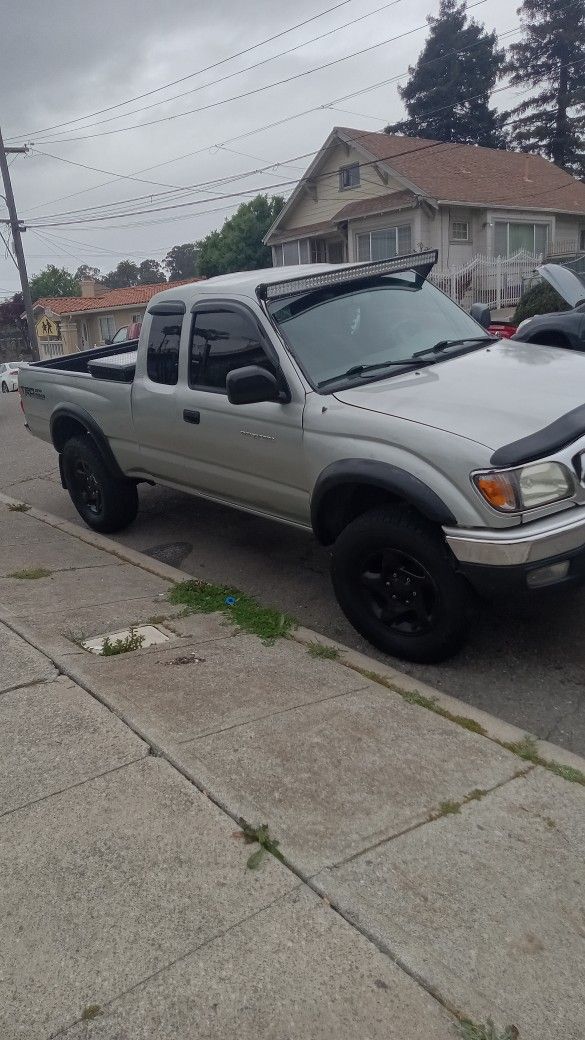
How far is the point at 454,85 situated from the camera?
160ft

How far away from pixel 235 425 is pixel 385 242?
25.0m

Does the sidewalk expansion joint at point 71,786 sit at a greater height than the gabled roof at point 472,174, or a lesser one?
lesser

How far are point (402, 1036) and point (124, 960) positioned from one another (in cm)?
73

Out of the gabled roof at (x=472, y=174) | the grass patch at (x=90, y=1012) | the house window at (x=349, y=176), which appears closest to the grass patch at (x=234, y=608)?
the grass patch at (x=90, y=1012)

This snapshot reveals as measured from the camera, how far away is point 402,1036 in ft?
6.34

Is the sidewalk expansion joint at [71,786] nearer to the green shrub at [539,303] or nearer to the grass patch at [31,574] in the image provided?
the grass patch at [31,574]

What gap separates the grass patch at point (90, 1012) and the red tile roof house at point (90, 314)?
48240 millimetres

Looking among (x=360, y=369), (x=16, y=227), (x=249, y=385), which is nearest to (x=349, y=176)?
(x=16, y=227)

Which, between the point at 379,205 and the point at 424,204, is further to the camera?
the point at 379,205

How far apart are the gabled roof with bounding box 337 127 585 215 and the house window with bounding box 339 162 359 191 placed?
3.09 feet

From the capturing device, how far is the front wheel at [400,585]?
149 inches

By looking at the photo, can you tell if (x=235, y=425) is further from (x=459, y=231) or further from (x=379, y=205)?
(x=459, y=231)

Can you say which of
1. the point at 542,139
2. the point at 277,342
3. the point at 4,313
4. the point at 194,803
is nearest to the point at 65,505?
the point at 277,342

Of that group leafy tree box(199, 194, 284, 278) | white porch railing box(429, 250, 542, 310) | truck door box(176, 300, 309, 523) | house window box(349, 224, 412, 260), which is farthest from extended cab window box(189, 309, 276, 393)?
leafy tree box(199, 194, 284, 278)
